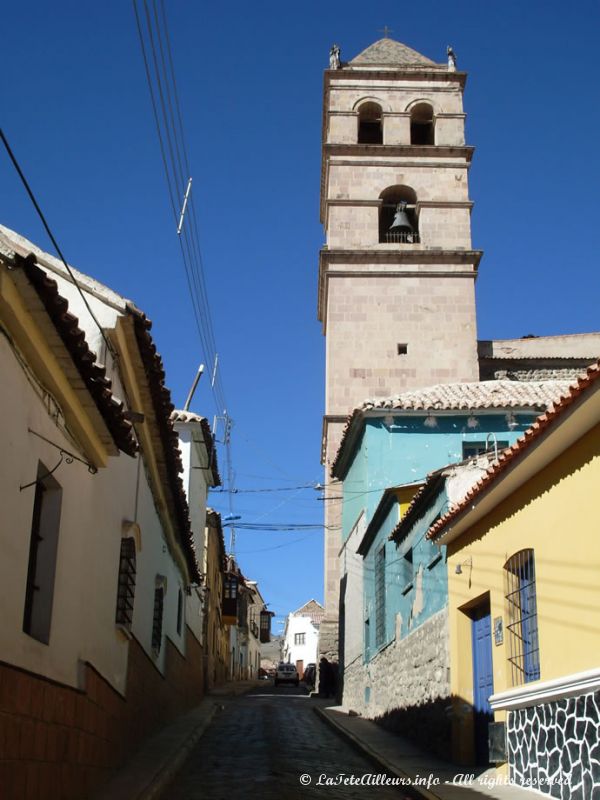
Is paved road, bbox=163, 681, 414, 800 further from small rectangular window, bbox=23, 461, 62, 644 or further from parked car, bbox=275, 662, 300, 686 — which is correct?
parked car, bbox=275, 662, 300, 686

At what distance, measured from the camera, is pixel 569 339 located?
29969 mm

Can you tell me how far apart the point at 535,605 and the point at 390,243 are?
74.6ft

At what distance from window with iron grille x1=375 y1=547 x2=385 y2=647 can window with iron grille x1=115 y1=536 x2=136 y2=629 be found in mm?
6888

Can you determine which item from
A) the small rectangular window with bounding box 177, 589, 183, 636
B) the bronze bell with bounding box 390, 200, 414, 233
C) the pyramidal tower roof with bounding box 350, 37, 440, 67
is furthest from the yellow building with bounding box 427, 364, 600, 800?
the pyramidal tower roof with bounding box 350, 37, 440, 67

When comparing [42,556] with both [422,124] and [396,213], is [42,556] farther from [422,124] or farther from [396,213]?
[422,124]

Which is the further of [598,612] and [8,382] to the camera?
[598,612]

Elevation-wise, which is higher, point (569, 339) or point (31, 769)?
point (569, 339)

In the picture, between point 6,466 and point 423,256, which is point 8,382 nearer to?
point 6,466

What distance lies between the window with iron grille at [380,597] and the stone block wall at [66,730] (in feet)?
17.4

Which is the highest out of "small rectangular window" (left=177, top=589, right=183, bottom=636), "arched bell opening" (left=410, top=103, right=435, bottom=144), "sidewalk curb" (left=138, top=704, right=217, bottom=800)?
"arched bell opening" (left=410, top=103, right=435, bottom=144)

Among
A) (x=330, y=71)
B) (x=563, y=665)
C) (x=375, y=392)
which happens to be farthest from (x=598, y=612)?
(x=330, y=71)

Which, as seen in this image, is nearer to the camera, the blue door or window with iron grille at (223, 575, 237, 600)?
the blue door

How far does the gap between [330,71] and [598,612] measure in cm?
2920

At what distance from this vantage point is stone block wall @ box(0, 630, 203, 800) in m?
6.37
